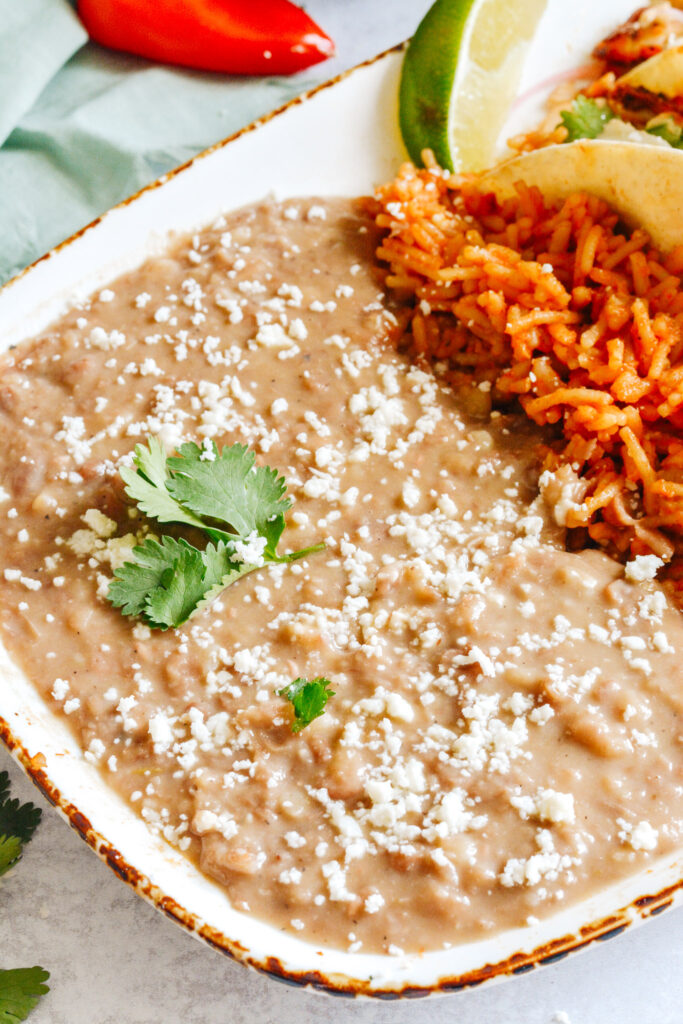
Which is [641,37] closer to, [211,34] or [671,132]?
[671,132]

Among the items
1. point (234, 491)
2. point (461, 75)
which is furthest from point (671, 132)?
point (234, 491)

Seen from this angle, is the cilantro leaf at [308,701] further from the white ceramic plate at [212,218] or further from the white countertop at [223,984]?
the white countertop at [223,984]

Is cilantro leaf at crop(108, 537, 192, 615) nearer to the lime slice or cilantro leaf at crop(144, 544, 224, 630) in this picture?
cilantro leaf at crop(144, 544, 224, 630)

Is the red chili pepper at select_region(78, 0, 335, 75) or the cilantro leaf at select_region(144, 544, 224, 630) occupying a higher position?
the red chili pepper at select_region(78, 0, 335, 75)

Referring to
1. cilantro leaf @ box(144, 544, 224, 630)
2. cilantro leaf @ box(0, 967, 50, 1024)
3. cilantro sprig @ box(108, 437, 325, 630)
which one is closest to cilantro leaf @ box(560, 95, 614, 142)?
cilantro sprig @ box(108, 437, 325, 630)

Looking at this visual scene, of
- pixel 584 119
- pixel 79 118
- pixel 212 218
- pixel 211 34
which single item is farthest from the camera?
pixel 211 34
